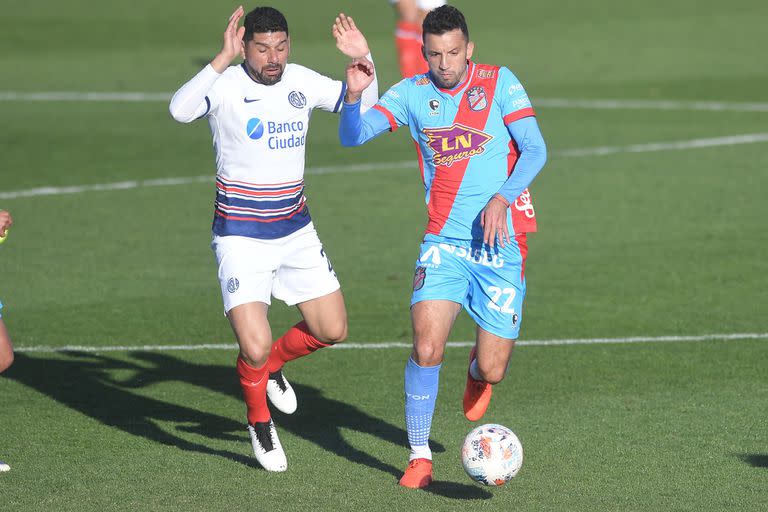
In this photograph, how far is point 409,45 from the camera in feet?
71.6

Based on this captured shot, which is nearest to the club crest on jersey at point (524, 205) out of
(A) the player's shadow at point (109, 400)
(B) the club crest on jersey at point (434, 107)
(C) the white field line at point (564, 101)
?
(B) the club crest on jersey at point (434, 107)

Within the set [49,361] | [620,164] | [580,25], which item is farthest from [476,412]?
[580,25]

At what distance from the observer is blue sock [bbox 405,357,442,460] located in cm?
A: 785

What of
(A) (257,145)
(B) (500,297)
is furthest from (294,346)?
(B) (500,297)

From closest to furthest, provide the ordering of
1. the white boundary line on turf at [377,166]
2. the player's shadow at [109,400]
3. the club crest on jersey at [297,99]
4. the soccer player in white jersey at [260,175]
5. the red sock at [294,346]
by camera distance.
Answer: the soccer player in white jersey at [260,175], the club crest on jersey at [297,99], the player's shadow at [109,400], the red sock at [294,346], the white boundary line on turf at [377,166]

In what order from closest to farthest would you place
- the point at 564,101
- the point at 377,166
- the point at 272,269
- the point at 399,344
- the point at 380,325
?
the point at 272,269 < the point at 399,344 < the point at 380,325 < the point at 377,166 < the point at 564,101

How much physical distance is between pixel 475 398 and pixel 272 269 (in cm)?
→ 152

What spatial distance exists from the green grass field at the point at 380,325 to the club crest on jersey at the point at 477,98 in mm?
2075

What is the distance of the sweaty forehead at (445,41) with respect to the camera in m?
7.93

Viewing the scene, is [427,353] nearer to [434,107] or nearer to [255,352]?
[255,352]

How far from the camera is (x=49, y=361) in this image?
416 inches

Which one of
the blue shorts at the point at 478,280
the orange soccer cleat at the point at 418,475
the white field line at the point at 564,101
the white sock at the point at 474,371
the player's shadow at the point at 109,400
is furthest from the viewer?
the white field line at the point at 564,101

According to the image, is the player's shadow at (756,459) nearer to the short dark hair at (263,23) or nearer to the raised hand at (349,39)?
the raised hand at (349,39)

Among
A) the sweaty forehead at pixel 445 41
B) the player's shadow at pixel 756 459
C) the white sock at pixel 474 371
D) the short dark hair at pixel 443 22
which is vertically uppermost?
the short dark hair at pixel 443 22
